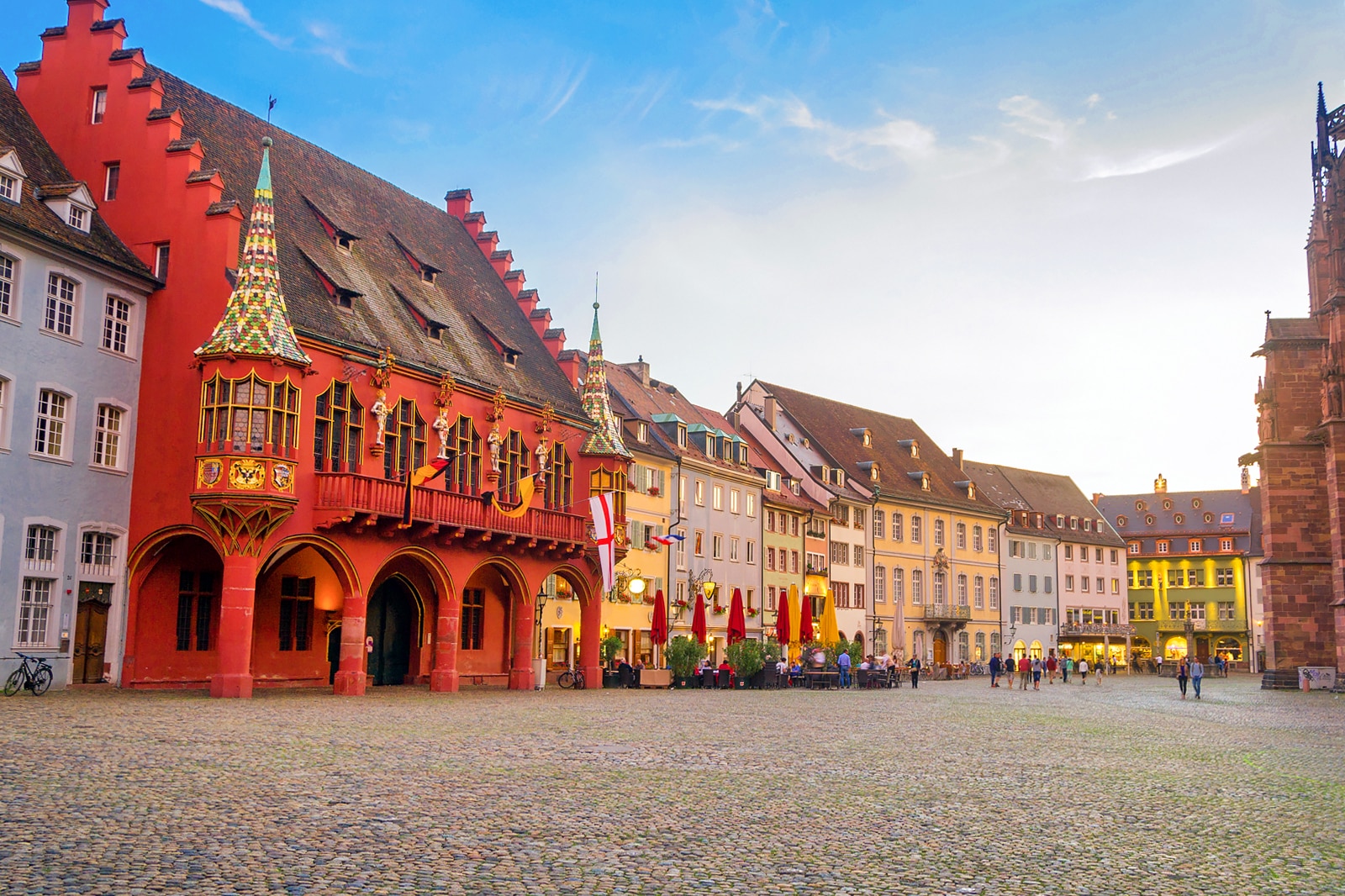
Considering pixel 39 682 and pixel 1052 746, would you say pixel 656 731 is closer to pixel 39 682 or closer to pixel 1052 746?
pixel 1052 746

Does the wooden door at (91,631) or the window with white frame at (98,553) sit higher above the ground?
the window with white frame at (98,553)

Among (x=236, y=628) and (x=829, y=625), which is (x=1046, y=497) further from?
(x=236, y=628)

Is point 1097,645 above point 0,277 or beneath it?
beneath

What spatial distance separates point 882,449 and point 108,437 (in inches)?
2389

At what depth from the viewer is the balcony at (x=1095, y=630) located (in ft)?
323

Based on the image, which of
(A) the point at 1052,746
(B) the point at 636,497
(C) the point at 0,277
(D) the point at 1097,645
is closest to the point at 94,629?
(C) the point at 0,277

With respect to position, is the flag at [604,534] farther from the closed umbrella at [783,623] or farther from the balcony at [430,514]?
the closed umbrella at [783,623]

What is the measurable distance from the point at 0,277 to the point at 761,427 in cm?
5165

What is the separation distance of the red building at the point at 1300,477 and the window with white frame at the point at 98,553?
41022 mm

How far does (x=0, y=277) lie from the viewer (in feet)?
95.5

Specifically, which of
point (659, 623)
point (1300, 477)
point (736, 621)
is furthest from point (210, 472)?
point (1300, 477)

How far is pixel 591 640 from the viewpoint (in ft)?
148

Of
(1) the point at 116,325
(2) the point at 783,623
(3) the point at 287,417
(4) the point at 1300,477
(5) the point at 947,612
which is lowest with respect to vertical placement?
(2) the point at 783,623

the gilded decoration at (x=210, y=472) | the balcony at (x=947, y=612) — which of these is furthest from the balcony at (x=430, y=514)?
the balcony at (x=947, y=612)
